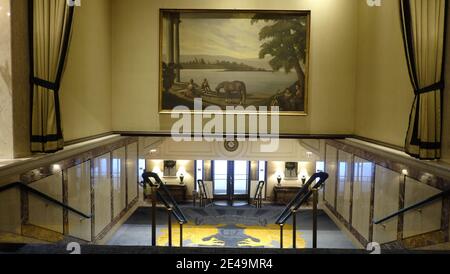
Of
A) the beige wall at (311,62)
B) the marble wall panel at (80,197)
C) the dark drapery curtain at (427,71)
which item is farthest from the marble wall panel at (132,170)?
the dark drapery curtain at (427,71)

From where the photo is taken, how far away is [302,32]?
7.48m

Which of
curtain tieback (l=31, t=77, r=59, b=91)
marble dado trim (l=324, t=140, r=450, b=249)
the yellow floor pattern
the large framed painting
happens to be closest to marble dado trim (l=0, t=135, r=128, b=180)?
curtain tieback (l=31, t=77, r=59, b=91)

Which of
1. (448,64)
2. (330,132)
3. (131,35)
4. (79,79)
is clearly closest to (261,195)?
(330,132)

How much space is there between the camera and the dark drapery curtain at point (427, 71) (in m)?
4.07

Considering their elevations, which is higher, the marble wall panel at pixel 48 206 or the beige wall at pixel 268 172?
the marble wall panel at pixel 48 206

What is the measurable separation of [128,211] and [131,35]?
3.93m

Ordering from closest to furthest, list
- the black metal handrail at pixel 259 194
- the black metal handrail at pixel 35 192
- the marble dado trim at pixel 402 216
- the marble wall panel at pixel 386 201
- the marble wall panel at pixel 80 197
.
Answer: the black metal handrail at pixel 35 192, the marble dado trim at pixel 402 216, the marble wall panel at pixel 386 201, the marble wall panel at pixel 80 197, the black metal handrail at pixel 259 194

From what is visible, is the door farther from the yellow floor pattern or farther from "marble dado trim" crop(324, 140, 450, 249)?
"marble dado trim" crop(324, 140, 450, 249)

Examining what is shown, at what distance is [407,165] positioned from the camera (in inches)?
183

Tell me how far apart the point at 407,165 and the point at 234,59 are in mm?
4215

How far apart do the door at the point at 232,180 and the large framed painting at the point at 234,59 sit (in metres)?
6.43

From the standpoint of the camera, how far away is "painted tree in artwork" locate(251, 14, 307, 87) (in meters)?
7.47

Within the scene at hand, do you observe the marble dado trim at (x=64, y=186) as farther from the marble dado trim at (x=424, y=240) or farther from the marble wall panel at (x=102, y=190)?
the marble dado trim at (x=424, y=240)
